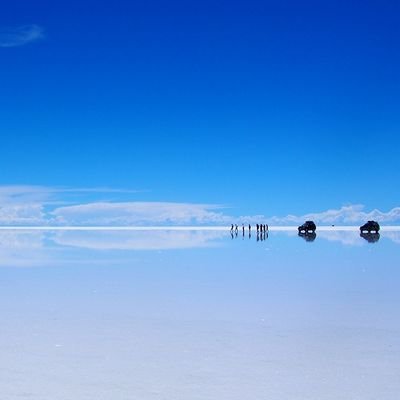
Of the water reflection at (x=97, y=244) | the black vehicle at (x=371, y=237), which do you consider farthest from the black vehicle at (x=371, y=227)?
the water reflection at (x=97, y=244)

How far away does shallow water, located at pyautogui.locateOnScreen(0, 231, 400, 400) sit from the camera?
22.8 ft

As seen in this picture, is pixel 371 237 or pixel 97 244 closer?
pixel 97 244

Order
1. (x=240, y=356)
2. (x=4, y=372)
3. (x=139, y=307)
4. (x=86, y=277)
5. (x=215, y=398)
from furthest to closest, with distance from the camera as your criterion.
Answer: (x=86, y=277)
(x=139, y=307)
(x=240, y=356)
(x=4, y=372)
(x=215, y=398)

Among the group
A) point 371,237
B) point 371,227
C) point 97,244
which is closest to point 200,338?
point 97,244

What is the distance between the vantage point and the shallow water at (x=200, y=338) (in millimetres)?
6954

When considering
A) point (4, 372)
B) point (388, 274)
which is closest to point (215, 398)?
point (4, 372)

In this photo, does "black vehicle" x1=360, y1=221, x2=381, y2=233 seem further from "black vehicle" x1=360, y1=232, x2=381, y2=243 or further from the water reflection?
the water reflection

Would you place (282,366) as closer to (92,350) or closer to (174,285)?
(92,350)

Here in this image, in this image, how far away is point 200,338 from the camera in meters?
9.74

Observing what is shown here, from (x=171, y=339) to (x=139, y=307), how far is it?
3.68 meters

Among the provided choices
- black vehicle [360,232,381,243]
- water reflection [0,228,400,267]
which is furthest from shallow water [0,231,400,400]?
black vehicle [360,232,381,243]

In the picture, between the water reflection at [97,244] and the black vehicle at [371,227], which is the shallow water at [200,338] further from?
the black vehicle at [371,227]

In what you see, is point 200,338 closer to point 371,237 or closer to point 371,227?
point 371,237

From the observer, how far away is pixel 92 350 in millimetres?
8844
